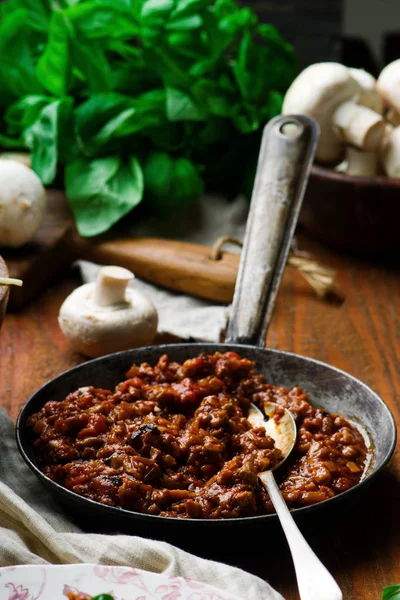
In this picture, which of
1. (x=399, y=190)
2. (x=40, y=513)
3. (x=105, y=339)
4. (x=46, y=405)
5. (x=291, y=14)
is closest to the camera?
(x=40, y=513)

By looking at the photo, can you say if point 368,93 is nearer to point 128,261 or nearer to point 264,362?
point 128,261

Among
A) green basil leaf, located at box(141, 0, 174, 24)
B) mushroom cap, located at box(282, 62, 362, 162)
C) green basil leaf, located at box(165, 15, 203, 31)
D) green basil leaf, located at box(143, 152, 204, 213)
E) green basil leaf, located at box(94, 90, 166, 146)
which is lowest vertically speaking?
green basil leaf, located at box(143, 152, 204, 213)

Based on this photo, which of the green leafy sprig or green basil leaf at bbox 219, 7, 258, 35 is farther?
green basil leaf at bbox 219, 7, 258, 35

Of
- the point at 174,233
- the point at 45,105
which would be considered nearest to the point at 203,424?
the point at 174,233

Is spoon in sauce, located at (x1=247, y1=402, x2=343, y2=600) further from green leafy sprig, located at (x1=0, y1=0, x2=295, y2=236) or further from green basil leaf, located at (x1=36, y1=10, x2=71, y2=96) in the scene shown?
green basil leaf, located at (x1=36, y1=10, x2=71, y2=96)

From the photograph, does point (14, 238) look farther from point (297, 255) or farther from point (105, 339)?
point (297, 255)

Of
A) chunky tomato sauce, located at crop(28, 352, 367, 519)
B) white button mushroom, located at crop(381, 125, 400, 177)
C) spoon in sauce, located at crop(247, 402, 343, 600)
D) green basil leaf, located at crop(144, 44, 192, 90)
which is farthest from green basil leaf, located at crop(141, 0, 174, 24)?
spoon in sauce, located at crop(247, 402, 343, 600)

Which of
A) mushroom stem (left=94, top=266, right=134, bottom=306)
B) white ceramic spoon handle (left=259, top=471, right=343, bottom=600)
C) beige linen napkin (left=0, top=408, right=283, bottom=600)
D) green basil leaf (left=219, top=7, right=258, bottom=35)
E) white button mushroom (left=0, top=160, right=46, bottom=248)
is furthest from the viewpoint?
green basil leaf (left=219, top=7, right=258, bottom=35)
